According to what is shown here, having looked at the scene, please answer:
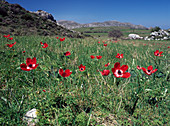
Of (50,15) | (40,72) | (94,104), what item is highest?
(50,15)

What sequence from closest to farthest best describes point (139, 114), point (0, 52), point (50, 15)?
point (139, 114)
point (0, 52)
point (50, 15)

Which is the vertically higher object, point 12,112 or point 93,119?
point 12,112

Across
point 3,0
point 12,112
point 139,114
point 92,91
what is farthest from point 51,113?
point 3,0

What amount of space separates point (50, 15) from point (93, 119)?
1340 inches

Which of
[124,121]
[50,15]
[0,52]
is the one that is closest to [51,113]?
[124,121]

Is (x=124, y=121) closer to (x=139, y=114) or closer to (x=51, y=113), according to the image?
(x=139, y=114)

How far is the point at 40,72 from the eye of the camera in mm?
2488

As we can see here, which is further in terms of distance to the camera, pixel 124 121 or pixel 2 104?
pixel 2 104

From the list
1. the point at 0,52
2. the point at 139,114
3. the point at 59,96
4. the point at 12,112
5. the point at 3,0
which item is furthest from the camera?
the point at 3,0

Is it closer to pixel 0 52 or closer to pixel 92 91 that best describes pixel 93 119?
pixel 92 91

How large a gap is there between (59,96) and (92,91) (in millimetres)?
614

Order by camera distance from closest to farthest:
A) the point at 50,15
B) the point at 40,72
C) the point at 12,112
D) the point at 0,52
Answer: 1. the point at 12,112
2. the point at 40,72
3. the point at 0,52
4. the point at 50,15

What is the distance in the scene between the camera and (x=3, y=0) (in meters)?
22.6

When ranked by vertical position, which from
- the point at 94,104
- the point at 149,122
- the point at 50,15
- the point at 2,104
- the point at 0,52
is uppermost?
the point at 50,15
